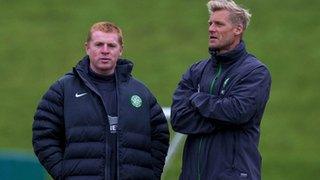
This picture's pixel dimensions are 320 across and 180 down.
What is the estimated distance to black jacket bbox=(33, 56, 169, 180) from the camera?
204 inches

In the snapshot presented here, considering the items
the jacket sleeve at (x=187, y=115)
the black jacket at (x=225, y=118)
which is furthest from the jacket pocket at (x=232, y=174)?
the jacket sleeve at (x=187, y=115)

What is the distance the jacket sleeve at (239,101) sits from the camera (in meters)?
5.10

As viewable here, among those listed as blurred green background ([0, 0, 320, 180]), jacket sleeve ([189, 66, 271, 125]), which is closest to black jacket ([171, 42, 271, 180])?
jacket sleeve ([189, 66, 271, 125])

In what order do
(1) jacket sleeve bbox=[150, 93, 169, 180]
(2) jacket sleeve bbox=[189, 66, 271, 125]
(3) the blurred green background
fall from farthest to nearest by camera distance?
(3) the blurred green background, (1) jacket sleeve bbox=[150, 93, 169, 180], (2) jacket sleeve bbox=[189, 66, 271, 125]

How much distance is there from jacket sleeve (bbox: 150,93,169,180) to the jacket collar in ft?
1.56

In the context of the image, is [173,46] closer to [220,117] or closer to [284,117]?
[284,117]

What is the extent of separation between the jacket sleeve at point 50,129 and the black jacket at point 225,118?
65cm

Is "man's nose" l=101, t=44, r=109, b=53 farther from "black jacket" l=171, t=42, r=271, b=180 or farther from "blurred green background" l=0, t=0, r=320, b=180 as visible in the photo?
"blurred green background" l=0, t=0, r=320, b=180

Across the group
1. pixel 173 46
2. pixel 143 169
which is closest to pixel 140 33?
pixel 173 46

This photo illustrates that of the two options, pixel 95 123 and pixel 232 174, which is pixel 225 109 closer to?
pixel 232 174

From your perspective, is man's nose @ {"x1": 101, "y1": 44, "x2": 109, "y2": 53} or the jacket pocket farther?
man's nose @ {"x1": 101, "y1": 44, "x2": 109, "y2": 53}

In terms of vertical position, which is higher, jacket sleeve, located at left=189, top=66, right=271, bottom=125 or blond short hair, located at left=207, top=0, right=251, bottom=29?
blond short hair, located at left=207, top=0, right=251, bottom=29

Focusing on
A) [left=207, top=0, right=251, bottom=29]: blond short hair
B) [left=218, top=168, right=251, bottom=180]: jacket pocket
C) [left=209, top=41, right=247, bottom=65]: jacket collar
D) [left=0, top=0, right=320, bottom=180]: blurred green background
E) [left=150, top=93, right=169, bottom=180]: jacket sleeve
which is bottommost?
[left=0, top=0, right=320, bottom=180]: blurred green background

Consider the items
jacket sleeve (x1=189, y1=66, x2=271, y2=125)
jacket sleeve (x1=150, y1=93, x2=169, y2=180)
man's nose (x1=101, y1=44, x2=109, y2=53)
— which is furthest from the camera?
jacket sleeve (x1=150, y1=93, x2=169, y2=180)
